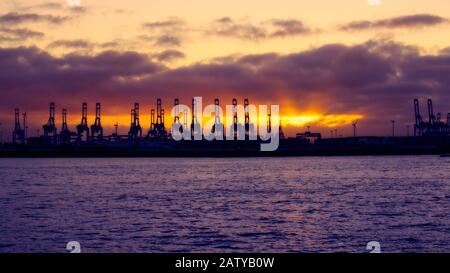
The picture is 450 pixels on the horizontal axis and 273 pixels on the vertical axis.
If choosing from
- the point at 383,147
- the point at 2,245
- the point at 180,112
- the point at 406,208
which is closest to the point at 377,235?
the point at 406,208

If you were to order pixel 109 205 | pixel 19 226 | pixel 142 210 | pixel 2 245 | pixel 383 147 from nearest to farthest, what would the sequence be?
pixel 2 245 → pixel 19 226 → pixel 142 210 → pixel 109 205 → pixel 383 147

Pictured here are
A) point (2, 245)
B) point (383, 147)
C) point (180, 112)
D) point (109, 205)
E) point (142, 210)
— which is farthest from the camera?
point (383, 147)

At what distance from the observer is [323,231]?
65.9 ft

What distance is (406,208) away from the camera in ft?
90.6

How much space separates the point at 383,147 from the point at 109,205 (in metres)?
140
